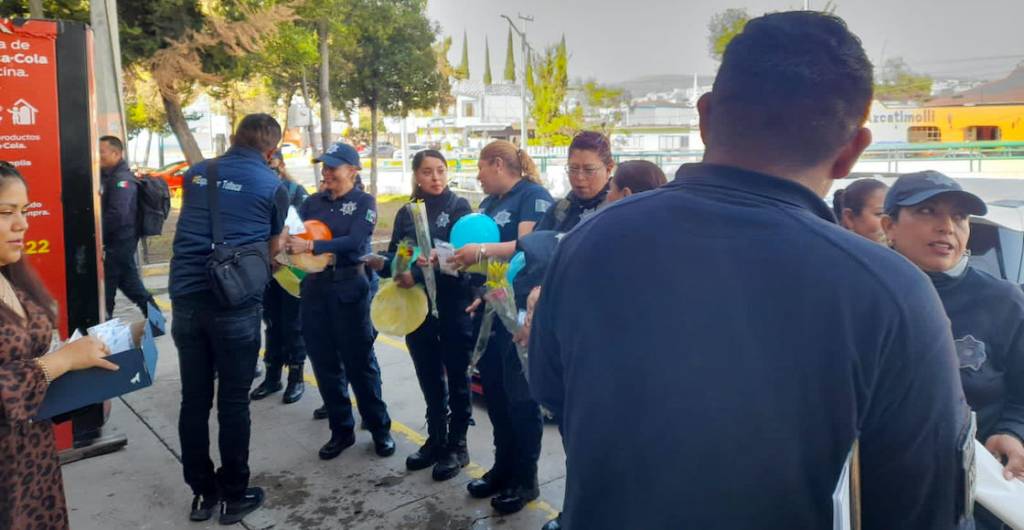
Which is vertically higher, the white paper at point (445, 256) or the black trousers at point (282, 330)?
the white paper at point (445, 256)

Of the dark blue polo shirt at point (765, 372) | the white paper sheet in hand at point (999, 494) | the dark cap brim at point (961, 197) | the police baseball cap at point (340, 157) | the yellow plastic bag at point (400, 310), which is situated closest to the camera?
the dark blue polo shirt at point (765, 372)

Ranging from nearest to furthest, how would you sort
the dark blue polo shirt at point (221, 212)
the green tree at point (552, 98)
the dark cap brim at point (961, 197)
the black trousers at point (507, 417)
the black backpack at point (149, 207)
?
1. the dark cap brim at point (961, 197)
2. the dark blue polo shirt at point (221, 212)
3. the black trousers at point (507, 417)
4. the black backpack at point (149, 207)
5. the green tree at point (552, 98)

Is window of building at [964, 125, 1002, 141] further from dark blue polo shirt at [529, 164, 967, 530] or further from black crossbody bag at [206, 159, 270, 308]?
dark blue polo shirt at [529, 164, 967, 530]

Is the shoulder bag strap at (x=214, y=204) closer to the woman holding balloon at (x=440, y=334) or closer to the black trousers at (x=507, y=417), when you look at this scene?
the woman holding balloon at (x=440, y=334)

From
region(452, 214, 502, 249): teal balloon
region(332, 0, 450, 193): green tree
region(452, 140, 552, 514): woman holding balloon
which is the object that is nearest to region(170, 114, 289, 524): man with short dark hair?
region(452, 214, 502, 249): teal balloon

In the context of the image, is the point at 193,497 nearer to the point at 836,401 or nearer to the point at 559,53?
the point at 836,401

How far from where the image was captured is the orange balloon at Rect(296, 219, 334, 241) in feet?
14.4

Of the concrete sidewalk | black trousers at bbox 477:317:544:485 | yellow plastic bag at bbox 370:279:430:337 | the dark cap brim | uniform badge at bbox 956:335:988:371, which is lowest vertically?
the concrete sidewalk

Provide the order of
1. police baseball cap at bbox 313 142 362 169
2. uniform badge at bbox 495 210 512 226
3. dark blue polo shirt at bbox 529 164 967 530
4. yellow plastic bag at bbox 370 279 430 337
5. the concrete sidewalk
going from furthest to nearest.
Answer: police baseball cap at bbox 313 142 362 169 < yellow plastic bag at bbox 370 279 430 337 < uniform badge at bbox 495 210 512 226 < the concrete sidewalk < dark blue polo shirt at bbox 529 164 967 530

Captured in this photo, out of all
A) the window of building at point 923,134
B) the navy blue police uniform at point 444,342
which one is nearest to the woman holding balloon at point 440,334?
the navy blue police uniform at point 444,342

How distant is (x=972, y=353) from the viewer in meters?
2.35

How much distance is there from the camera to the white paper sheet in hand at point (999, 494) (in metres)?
1.88

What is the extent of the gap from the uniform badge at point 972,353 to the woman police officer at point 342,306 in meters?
3.11

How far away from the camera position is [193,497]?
4.14 m
